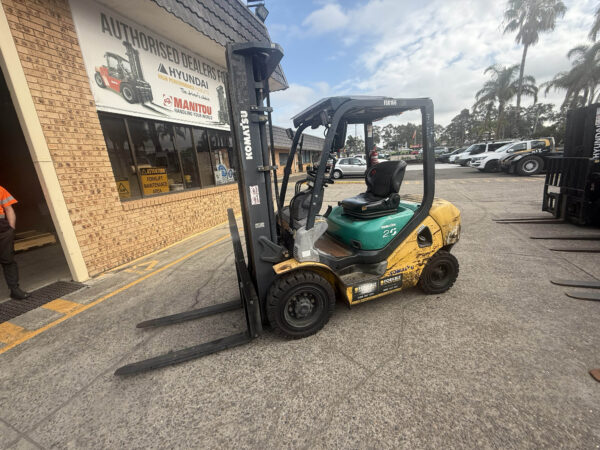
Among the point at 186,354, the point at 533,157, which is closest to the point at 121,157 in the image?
the point at 186,354

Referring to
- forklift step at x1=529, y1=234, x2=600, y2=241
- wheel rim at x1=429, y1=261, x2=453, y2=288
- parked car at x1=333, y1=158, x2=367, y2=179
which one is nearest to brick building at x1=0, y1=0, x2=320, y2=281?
wheel rim at x1=429, y1=261, x2=453, y2=288

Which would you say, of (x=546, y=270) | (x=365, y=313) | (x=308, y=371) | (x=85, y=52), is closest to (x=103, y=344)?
(x=308, y=371)

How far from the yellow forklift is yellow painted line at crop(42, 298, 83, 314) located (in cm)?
158

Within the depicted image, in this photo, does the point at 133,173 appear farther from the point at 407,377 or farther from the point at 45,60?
the point at 407,377

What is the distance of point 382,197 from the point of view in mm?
3344

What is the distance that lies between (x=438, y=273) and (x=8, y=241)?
6291mm

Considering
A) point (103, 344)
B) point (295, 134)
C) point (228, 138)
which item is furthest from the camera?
point (228, 138)

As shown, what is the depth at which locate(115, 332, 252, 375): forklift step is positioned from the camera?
242cm

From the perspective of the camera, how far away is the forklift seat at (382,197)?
316 cm

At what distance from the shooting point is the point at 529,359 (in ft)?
7.52

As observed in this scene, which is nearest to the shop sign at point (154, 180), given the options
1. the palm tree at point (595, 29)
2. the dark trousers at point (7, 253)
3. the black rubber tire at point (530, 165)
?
the dark trousers at point (7, 253)

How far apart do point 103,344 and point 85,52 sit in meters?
5.12

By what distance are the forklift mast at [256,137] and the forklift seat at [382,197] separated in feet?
3.72

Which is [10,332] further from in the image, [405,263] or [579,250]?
[579,250]
